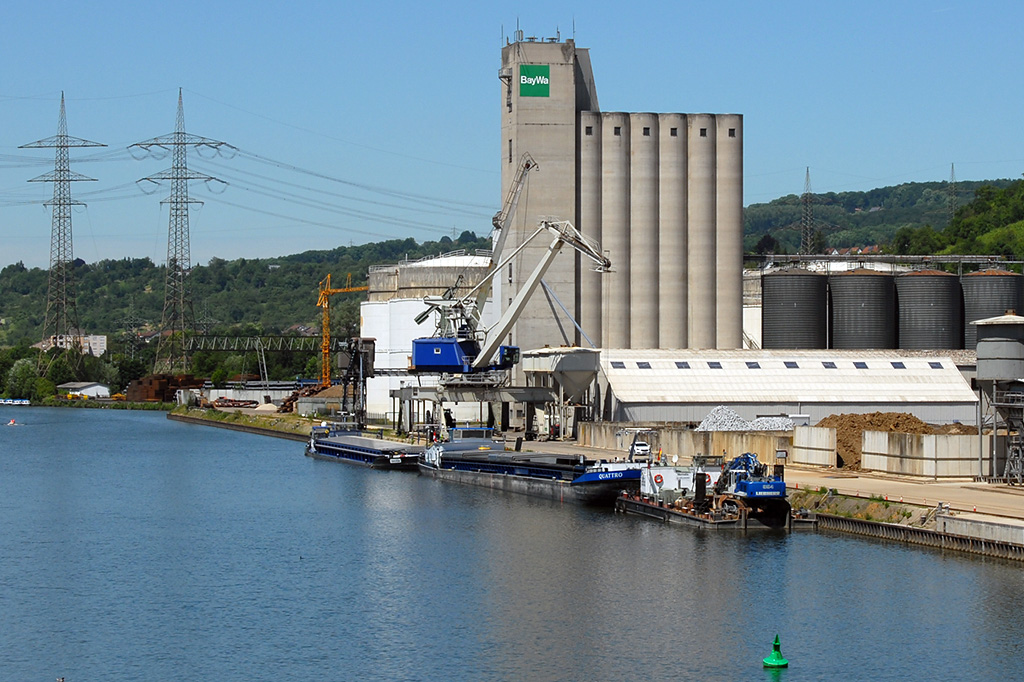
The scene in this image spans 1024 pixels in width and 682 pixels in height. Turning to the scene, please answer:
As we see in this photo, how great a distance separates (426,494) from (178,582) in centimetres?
2880

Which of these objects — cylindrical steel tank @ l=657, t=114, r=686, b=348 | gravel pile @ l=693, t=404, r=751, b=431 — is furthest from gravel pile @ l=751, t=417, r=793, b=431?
cylindrical steel tank @ l=657, t=114, r=686, b=348

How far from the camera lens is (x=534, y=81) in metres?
112

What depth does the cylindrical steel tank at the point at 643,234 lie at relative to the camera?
369 ft

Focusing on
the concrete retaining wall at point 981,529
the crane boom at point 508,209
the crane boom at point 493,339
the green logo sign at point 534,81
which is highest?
the green logo sign at point 534,81

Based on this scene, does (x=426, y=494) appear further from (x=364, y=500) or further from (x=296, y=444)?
(x=296, y=444)

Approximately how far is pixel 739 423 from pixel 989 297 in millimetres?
41648

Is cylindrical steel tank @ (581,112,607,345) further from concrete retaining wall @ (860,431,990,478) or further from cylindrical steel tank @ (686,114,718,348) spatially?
concrete retaining wall @ (860,431,990,478)

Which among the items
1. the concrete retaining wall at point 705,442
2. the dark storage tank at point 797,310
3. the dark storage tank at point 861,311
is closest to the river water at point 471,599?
the concrete retaining wall at point 705,442

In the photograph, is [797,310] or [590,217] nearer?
[590,217]

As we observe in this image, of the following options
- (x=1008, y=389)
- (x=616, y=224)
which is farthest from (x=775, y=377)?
(x=1008, y=389)

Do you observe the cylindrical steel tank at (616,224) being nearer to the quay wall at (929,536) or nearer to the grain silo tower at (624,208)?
the grain silo tower at (624,208)

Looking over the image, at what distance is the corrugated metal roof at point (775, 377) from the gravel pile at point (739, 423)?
9.57 m

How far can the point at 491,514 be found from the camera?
66062mm

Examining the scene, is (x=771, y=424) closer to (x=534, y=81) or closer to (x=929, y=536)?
(x=929, y=536)
